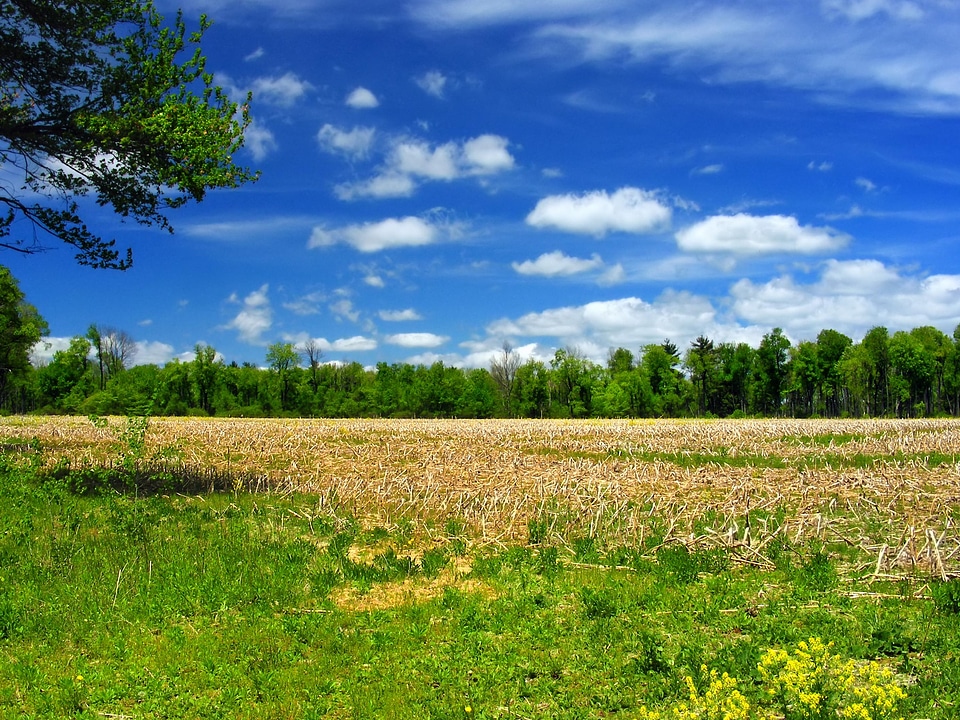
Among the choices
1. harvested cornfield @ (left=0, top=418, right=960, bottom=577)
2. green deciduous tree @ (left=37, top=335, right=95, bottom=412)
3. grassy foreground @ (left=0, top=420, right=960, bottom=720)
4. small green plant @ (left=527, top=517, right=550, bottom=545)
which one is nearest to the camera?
grassy foreground @ (left=0, top=420, right=960, bottom=720)

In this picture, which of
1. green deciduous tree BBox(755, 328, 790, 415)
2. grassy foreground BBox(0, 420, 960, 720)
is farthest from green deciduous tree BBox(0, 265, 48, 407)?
green deciduous tree BBox(755, 328, 790, 415)

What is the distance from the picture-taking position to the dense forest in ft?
326

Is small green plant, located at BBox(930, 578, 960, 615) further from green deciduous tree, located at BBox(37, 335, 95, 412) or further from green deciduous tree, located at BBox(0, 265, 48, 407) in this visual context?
green deciduous tree, located at BBox(37, 335, 95, 412)

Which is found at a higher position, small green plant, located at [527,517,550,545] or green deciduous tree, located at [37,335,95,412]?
green deciduous tree, located at [37,335,95,412]

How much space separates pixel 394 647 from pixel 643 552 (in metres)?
5.10

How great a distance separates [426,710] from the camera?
6723 mm

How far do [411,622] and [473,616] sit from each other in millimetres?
821

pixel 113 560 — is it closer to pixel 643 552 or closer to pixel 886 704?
pixel 643 552

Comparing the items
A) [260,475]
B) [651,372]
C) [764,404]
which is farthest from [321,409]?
[260,475]

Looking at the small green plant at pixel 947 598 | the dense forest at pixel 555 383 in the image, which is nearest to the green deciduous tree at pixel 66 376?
the dense forest at pixel 555 383

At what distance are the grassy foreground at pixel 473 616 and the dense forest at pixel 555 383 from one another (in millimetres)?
88690

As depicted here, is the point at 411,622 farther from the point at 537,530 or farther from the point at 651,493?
the point at 651,493

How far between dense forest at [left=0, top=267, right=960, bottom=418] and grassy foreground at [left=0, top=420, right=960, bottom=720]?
88690 millimetres

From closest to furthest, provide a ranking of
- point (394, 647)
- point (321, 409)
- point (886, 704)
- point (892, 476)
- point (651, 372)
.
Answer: point (886, 704), point (394, 647), point (892, 476), point (321, 409), point (651, 372)
